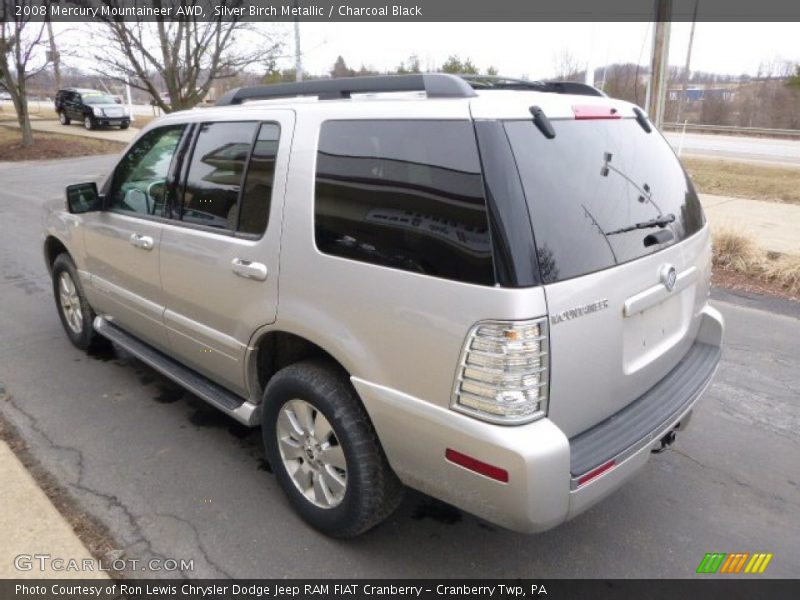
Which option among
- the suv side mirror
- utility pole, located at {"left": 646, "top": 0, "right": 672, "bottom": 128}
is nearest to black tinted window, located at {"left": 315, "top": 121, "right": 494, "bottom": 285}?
the suv side mirror

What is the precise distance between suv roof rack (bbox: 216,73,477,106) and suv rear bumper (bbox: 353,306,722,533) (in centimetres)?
113

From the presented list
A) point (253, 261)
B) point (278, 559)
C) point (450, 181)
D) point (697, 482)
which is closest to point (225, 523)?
point (278, 559)

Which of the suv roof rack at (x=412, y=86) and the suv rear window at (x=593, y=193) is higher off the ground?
the suv roof rack at (x=412, y=86)

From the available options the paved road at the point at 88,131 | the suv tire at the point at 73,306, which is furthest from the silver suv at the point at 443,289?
the paved road at the point at 88,131

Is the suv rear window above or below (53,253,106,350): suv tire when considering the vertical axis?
above

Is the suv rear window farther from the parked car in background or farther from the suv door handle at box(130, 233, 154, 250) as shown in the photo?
the parked car in background

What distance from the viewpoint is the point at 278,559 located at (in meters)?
2.63

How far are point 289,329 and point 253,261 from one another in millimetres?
378

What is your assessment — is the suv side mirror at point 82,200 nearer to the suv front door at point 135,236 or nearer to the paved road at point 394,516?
the suv front door at point 135,236

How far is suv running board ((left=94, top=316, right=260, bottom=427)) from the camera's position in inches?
121

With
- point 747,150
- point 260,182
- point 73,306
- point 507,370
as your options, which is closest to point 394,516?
point 507,370

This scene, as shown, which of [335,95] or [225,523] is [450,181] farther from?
[225,523]

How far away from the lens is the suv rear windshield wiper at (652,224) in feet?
7.66

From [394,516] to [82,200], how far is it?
2.80 meters
